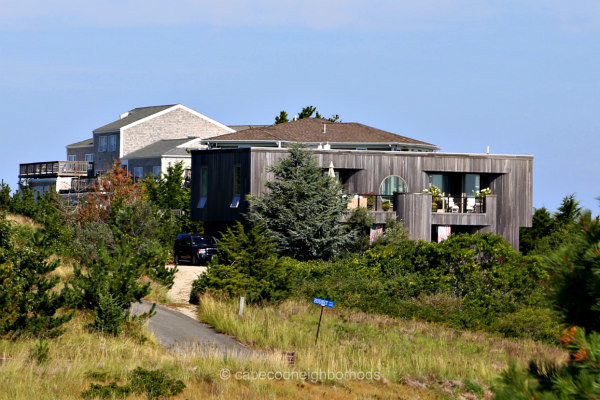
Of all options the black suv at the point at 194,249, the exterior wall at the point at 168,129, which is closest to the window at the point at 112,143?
the exterior wall at the point at 168,129

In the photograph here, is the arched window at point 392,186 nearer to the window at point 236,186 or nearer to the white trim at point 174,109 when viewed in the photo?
the window at point 236,186

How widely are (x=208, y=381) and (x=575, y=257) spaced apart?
32.5 feet

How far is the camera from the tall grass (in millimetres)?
17469

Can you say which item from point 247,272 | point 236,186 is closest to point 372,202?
point 236,186

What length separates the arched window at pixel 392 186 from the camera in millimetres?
44031

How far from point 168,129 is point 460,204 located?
45.7 metres

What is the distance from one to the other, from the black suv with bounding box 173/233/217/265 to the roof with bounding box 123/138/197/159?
33.7 metres

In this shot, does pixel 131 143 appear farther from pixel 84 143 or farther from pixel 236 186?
pixel 236 186

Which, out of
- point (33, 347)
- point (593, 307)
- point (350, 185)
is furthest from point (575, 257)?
point (350, 185)

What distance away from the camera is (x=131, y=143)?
82.0m

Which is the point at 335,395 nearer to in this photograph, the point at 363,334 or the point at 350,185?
the point at 363,334

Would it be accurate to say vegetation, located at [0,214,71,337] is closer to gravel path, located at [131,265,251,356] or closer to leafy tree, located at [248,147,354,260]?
gravel path, located at [131,265,251,356]

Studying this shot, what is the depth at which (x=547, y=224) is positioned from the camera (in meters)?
47.9

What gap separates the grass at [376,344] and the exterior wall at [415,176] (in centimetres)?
1611
